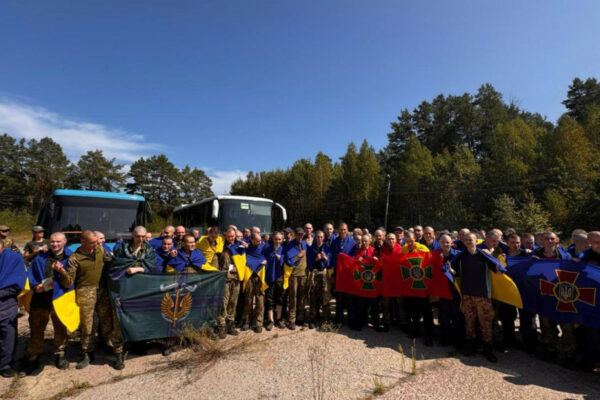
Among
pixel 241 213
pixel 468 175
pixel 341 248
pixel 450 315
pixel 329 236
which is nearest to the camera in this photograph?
pixel 450 315

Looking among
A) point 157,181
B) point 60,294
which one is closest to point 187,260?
point 60,294

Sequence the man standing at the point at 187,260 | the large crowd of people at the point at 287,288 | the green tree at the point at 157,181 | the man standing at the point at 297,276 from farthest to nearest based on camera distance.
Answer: the green tree at the point at 157,181, the man standing at the point at 297,276, the man standing at the point at 187,260, the large crowd of people at the point at 287,288

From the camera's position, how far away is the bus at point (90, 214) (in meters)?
7.88

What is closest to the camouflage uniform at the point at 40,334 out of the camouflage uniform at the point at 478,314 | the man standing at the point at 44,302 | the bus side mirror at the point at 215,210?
the man standing at the point at 44,302

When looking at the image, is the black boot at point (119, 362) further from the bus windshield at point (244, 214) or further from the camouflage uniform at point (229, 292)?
the bus windshield at point (244, 214)

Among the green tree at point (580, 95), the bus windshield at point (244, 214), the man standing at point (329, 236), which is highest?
the green tree at point (580, 95)

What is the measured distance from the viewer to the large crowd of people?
172 inches

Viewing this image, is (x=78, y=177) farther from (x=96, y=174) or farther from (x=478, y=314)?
(x=478, y=314)

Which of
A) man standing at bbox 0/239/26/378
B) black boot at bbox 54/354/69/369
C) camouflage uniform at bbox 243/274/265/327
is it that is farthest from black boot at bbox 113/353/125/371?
camouflage uniform at bbox 243/274/265/327

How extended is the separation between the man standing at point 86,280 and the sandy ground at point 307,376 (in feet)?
1.11

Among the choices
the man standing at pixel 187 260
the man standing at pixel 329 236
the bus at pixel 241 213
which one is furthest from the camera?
the bus at pixel 241 213

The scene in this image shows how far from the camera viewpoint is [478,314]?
4816 millimetres

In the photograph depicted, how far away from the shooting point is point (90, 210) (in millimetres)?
8344

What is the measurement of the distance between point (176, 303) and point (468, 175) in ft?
111
